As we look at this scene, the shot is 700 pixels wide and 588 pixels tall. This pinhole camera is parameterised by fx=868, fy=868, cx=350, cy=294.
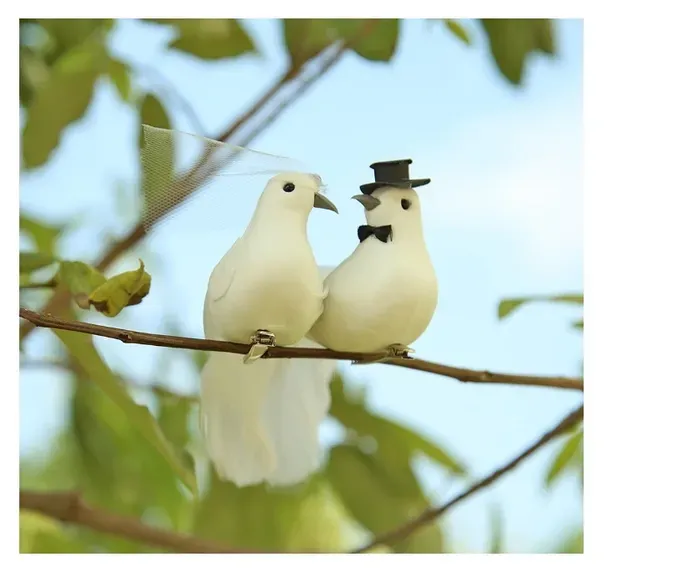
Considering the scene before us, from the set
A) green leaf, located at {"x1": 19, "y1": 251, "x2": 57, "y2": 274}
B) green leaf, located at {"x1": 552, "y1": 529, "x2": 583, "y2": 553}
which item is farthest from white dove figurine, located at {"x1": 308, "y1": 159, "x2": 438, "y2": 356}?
green leaf, located at {"x1": 552, "y1": 529, "x2": 583, "y2": 553}

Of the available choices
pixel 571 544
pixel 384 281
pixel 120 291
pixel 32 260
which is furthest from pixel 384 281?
pixel 571 544

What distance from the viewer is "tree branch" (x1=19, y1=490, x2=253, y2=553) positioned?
0.64 meters

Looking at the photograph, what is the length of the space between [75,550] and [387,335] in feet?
1.22

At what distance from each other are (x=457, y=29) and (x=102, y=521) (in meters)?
0.48

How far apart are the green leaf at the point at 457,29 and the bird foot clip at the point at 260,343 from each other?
0.36 m

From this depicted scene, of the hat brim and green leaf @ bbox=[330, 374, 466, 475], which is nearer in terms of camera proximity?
the hat brim

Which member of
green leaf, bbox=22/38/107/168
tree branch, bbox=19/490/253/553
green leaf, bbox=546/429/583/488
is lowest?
tree branch, bbox=19/490/253/553

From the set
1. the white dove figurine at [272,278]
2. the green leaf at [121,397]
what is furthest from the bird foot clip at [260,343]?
the green leaf at [121,397]

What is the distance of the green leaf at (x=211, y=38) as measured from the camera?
70 centimetres

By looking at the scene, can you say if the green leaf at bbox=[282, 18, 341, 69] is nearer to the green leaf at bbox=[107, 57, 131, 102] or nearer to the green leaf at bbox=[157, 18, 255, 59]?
the green leaf at bbox=[157, 18, 255, 59]

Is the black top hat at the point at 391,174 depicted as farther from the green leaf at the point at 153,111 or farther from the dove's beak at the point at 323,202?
the green leaf at the point at 153,111

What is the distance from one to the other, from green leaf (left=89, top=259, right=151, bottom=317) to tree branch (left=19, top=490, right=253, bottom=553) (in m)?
0.24

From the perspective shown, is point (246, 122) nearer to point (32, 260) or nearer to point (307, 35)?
point (307, 35)
